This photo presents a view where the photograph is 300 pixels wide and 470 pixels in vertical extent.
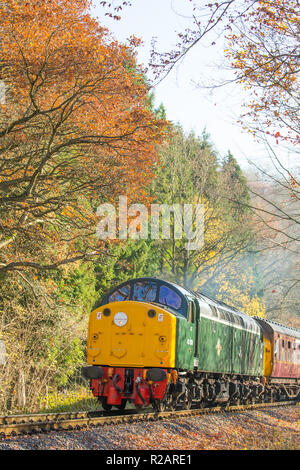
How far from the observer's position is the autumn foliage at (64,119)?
13.3 metres

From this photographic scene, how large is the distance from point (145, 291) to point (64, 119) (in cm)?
455

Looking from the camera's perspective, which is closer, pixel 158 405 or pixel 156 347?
pixel 156 347

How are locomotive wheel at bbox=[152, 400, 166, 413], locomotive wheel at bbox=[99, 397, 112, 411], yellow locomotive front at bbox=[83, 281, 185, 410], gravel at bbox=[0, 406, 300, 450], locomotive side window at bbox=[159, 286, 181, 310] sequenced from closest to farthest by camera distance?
gravel at bbox=[0, 406, 300, 450] → yellow locomotive front at bbox=[83, 281, 185, 410] → locomotive wheel at bbox=[152, 400, 166, 413] → locomotive wheel at bbox=[99, 397, 112, 411] → locomotive side window at bbox=[159, 286, 181, 310]

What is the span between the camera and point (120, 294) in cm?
1429

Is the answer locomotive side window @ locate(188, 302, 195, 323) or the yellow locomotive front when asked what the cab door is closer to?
locomotive side window @ locate(188, 302, 195, 323)

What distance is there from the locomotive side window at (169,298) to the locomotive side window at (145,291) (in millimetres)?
183

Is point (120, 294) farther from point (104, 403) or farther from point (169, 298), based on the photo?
point (104, 403)

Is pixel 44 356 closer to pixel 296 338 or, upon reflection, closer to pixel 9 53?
pixel 9 53

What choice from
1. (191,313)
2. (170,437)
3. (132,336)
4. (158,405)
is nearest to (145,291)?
(191,313)

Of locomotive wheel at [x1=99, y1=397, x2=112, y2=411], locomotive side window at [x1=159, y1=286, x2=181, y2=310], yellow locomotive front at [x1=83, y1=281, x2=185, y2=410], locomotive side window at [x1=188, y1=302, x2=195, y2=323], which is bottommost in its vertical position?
locomotive wheel at [x1=99, y1=397, x2=112, y2=411]

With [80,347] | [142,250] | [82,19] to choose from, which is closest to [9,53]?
[82,19]

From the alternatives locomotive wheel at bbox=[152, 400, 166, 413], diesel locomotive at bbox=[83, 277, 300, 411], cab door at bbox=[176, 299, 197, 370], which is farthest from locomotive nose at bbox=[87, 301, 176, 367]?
locomotive wheel at bbox=[152, 400, 166, 413]

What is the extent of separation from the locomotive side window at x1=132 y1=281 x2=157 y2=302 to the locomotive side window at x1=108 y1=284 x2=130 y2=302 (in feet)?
0.65

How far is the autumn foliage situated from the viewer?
1330 cm
